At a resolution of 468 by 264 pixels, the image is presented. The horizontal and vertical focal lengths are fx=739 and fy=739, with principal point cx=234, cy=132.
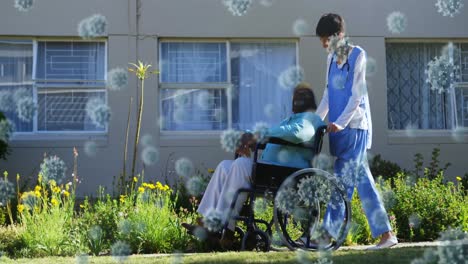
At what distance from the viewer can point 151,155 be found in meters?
9.66

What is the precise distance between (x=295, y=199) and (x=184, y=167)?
438cm

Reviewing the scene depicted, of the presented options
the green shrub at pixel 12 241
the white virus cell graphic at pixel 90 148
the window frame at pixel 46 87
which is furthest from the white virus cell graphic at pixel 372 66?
the green shrub at pixel 12 241

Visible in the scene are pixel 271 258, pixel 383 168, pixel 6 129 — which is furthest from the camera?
pixel 383 168

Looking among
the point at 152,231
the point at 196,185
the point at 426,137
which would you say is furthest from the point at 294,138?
the point at 426,137

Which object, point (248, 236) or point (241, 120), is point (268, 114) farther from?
point (248, 236)

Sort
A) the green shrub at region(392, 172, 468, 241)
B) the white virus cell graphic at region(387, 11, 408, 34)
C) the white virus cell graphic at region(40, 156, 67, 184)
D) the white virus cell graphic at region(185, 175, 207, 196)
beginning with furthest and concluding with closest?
the white virus cell graphic at region(387, 11, 408, 34)
the white virus cell graphic at region(40, 156, 67, 184)
the white virus cell graphic at region(185, 175, 207, 196)
the green shrub at region(392, 172, 468, 241)

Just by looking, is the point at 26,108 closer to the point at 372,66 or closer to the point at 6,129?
the point at 6,129

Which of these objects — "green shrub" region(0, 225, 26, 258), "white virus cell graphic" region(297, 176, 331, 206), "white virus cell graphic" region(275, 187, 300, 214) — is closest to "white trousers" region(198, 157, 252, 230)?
"white virus cell graphic" region(275, 187, 300, 214)

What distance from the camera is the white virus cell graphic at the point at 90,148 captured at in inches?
376

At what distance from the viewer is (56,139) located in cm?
959

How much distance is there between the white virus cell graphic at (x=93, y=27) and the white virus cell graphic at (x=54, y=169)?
1667 millimetres

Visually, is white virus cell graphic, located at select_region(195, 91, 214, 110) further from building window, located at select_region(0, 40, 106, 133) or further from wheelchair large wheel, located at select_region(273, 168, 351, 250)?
wheelchair large wheel, located at select_region(273, 168, 351, 250)

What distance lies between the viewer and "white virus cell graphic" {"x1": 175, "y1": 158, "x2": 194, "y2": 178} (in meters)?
9.61

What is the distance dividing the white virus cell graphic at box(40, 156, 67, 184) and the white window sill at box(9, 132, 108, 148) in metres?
0.46
